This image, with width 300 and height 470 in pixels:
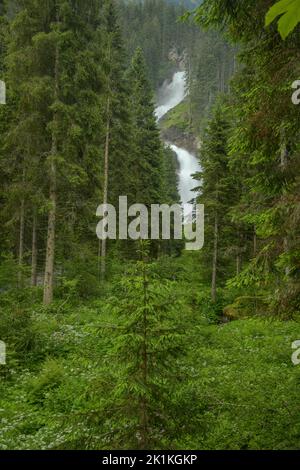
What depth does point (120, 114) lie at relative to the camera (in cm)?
2789

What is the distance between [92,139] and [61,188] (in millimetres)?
2734

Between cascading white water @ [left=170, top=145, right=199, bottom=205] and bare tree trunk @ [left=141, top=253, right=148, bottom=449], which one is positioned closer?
bare tree trunk @ [left=141, top=253, right=148, bottom=449]

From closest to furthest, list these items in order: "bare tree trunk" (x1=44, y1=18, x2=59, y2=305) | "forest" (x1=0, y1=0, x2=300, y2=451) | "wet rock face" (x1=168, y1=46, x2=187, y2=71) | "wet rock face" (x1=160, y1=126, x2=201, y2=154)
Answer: "forest" (x1=0, y1=0, x2=300, y2=451), "bare tree trunk" (x1=44, y1=18, x2=59, y2=305), "wet rock face" (x1=160, y1=126, x2=201, y2=154), "wet rock face" (x1=168, y1=46, x2=187, y2=71)

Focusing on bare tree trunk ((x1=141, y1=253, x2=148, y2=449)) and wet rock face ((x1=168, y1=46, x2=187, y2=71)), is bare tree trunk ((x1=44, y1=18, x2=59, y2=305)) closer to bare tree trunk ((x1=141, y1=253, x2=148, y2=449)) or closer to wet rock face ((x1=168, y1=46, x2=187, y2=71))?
bare tree trunk ((x1=141, y1=253, x2=148, y2=449))

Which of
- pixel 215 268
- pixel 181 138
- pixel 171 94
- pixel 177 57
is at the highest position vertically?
pixel 177 57

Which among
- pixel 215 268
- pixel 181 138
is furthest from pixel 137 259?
pixel 181 138

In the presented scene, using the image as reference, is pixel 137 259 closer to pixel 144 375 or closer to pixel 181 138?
pixel 144 375

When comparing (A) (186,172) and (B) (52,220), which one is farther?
(A) (186,172)

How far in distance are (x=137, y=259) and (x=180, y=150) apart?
72222 mm

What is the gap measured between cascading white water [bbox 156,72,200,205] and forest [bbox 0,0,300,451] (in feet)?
130

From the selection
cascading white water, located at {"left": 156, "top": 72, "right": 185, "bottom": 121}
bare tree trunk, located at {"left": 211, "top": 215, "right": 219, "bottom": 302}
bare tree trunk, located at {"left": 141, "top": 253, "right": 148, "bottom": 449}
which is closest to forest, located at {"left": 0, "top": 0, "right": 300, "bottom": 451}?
bare tree trunk, located at {"left": 141, "top": 253, "right": 148, "bottom": 449}

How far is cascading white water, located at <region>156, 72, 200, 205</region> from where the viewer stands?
80000 millimetres

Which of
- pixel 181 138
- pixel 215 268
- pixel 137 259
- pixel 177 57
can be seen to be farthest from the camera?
pixel 177 57

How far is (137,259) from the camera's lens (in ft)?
72.2
